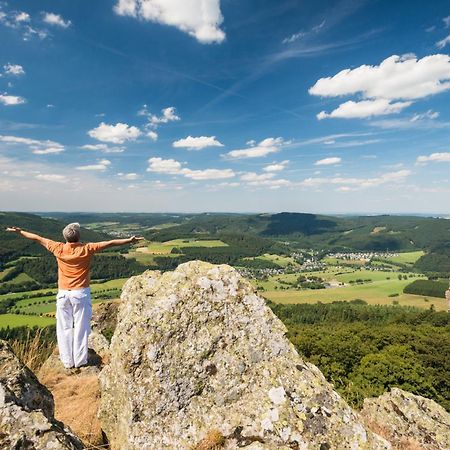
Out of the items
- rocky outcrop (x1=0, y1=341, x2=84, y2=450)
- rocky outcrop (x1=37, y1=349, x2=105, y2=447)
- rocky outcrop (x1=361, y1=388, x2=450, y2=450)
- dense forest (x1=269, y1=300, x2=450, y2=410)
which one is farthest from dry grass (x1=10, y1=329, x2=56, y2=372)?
dense forest (x1=269, y1=300, x2=450, y2=410)

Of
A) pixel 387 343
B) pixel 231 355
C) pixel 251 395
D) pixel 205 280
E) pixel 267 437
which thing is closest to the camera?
pixel 267 437

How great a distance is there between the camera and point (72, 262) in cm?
889

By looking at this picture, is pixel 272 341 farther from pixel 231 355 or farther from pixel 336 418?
pixel 336 418

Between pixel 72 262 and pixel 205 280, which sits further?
pixel 72 262

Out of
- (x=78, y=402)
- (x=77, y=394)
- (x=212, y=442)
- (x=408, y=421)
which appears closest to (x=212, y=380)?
(x=212, y=442)

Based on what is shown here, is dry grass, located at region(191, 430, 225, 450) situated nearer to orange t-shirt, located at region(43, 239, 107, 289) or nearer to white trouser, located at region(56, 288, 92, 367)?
white trouser, located at region(56, 288, 92, 367)

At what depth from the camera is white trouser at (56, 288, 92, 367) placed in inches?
352

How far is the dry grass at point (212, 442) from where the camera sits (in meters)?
5.36

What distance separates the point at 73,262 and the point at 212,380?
5107 millimetres

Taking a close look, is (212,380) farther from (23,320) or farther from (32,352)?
(23,320)

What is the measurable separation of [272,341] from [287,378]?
0.75 meters

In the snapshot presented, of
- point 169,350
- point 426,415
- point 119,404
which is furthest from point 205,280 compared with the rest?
point 426,415

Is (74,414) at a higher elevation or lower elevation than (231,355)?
lower

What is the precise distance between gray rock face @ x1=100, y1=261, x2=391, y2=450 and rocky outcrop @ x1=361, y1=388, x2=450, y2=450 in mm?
4047
